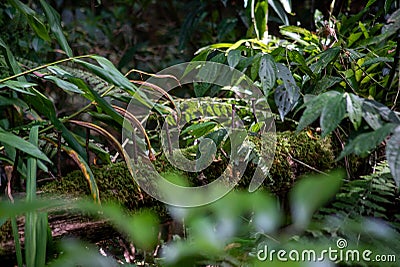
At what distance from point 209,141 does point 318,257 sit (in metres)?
0.45

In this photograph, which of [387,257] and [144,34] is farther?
[144,34]

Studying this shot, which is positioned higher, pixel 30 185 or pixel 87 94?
pixel 87 94

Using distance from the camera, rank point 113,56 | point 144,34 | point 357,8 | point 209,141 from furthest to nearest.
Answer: point 144,34 < point 113,56 < point 357,8 < point 209,141

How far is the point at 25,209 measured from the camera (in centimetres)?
29

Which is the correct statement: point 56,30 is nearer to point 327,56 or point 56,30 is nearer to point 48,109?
point 48,109

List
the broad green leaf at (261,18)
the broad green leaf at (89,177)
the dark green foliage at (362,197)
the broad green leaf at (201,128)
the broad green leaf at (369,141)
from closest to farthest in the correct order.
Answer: the broad green leaf at (369,141) → the dark green foliage at (362,197) → the broad green leaf at (89,177) → the broad green leaf at (201,128) → the broad green leaf at (261,18)

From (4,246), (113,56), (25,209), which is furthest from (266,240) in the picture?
(113,56)

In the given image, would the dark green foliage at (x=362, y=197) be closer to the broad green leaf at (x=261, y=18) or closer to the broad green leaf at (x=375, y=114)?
the broad green leaf at (x=375, y=114)

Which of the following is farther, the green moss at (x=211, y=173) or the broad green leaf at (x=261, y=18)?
the broad green leaf at (x=261, y=18)

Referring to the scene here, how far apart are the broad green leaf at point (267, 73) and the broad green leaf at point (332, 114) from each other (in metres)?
0.37

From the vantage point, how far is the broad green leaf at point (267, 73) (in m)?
0.89

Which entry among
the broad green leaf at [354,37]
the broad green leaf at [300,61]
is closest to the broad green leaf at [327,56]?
the broad green leaf at [300,61]

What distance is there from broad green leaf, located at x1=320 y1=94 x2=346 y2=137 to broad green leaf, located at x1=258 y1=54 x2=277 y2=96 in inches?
14.5

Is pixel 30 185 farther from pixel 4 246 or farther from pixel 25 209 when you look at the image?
pixel 25 209
